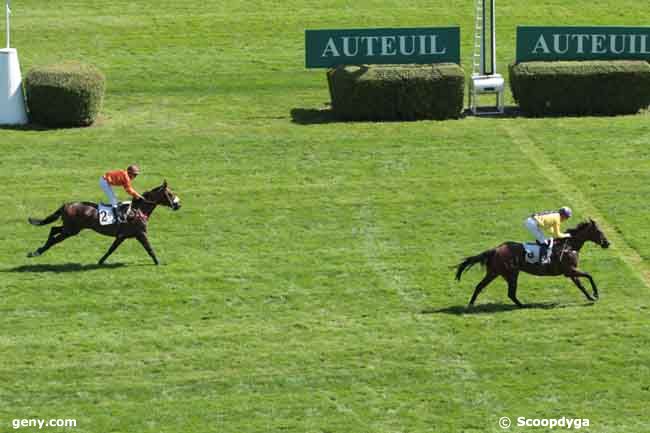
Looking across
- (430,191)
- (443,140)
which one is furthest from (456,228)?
(443,140)

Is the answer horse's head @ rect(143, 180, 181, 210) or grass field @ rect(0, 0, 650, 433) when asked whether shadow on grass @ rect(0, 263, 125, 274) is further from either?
horse's head @ rect(143, 180, 181, 210)

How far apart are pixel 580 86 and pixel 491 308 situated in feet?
39.7

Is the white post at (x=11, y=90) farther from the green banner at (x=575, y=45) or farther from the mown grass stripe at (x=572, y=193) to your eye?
the green banner at (x=575, y=45)

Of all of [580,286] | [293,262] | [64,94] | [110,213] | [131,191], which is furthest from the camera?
[64,94]

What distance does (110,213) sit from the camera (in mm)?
26438

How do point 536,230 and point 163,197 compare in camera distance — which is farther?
point 163,197

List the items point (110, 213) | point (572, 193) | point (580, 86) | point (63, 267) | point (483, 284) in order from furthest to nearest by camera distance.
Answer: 1. point (580, 86)
2. point (572, 193)
3. point (63, 267)
4. point (110, 213)
5. point (483, 284)

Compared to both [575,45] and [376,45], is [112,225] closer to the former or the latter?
[376,45]

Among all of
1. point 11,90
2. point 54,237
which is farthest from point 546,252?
point 11,90

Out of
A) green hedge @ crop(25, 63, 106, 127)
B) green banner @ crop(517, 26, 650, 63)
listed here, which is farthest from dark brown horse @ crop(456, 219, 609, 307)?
green hedge @ crop(25, 63, 106, 127)

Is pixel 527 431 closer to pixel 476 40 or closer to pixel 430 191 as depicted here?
pixel 430 191

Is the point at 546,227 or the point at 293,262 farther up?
the point at 546,227

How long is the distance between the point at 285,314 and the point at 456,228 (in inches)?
211

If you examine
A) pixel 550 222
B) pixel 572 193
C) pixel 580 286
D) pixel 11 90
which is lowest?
pixel 572 193
